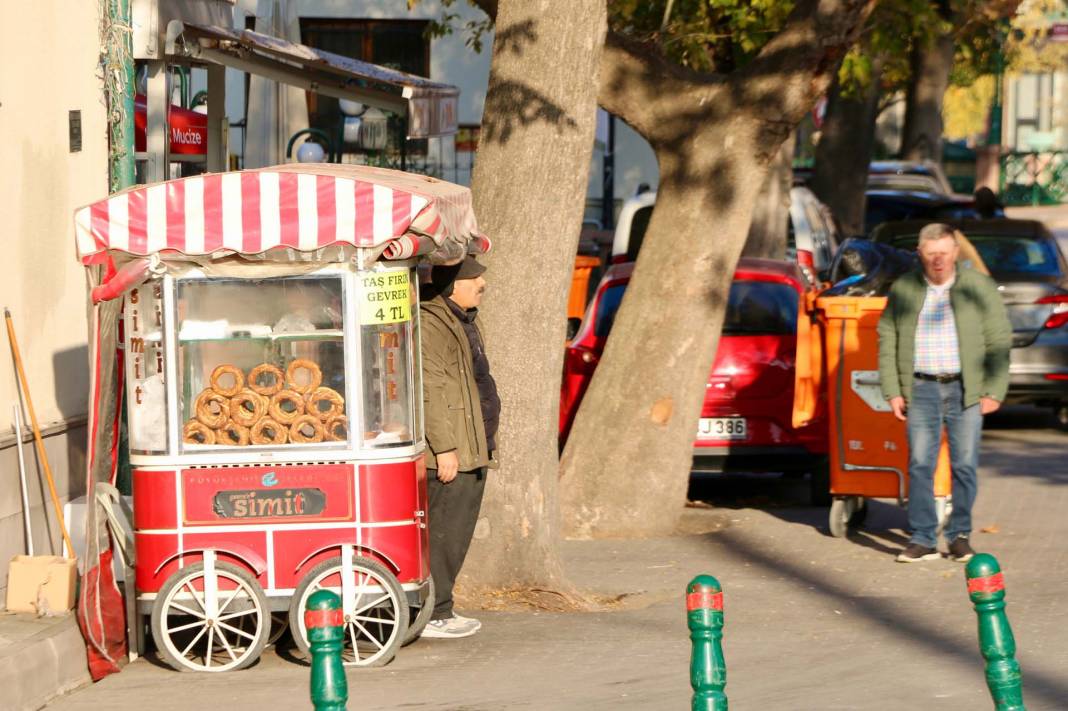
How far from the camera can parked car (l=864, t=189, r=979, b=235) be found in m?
23.4

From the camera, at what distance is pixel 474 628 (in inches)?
329

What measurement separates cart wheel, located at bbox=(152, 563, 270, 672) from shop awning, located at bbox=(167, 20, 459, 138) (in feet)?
18.4

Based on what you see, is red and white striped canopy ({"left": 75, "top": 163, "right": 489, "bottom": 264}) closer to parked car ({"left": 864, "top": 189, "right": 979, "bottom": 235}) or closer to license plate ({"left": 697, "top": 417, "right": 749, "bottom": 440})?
license plate ({"left": 697, "top": 417, "right": 749, "bottom": 440})

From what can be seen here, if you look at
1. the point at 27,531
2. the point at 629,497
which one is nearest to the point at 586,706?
the point at 27,531

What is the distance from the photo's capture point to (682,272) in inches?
440

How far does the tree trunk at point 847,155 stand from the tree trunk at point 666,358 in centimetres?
1281

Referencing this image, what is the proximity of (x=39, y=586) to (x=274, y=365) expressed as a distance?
154cm

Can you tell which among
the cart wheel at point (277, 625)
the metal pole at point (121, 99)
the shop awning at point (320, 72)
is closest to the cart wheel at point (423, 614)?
the cart wheel at point (277, 625)

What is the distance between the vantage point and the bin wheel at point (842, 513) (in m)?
11.0

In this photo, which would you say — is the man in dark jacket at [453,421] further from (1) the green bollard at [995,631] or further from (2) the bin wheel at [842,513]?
(1) the green bollard at [995,631]

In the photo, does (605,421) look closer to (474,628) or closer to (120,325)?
(474,628)

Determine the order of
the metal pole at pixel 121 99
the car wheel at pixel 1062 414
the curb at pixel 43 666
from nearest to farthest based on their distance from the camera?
the curb at pixel 43 666 < the metal pole at pixel 121 99 < the car wheel at pixel 1062 414

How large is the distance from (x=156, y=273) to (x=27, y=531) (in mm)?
1956

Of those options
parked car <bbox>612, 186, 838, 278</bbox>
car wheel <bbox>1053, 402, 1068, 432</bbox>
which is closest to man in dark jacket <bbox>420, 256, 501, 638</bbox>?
parked car <bbox>612, 186, 838, 278</bbox>
